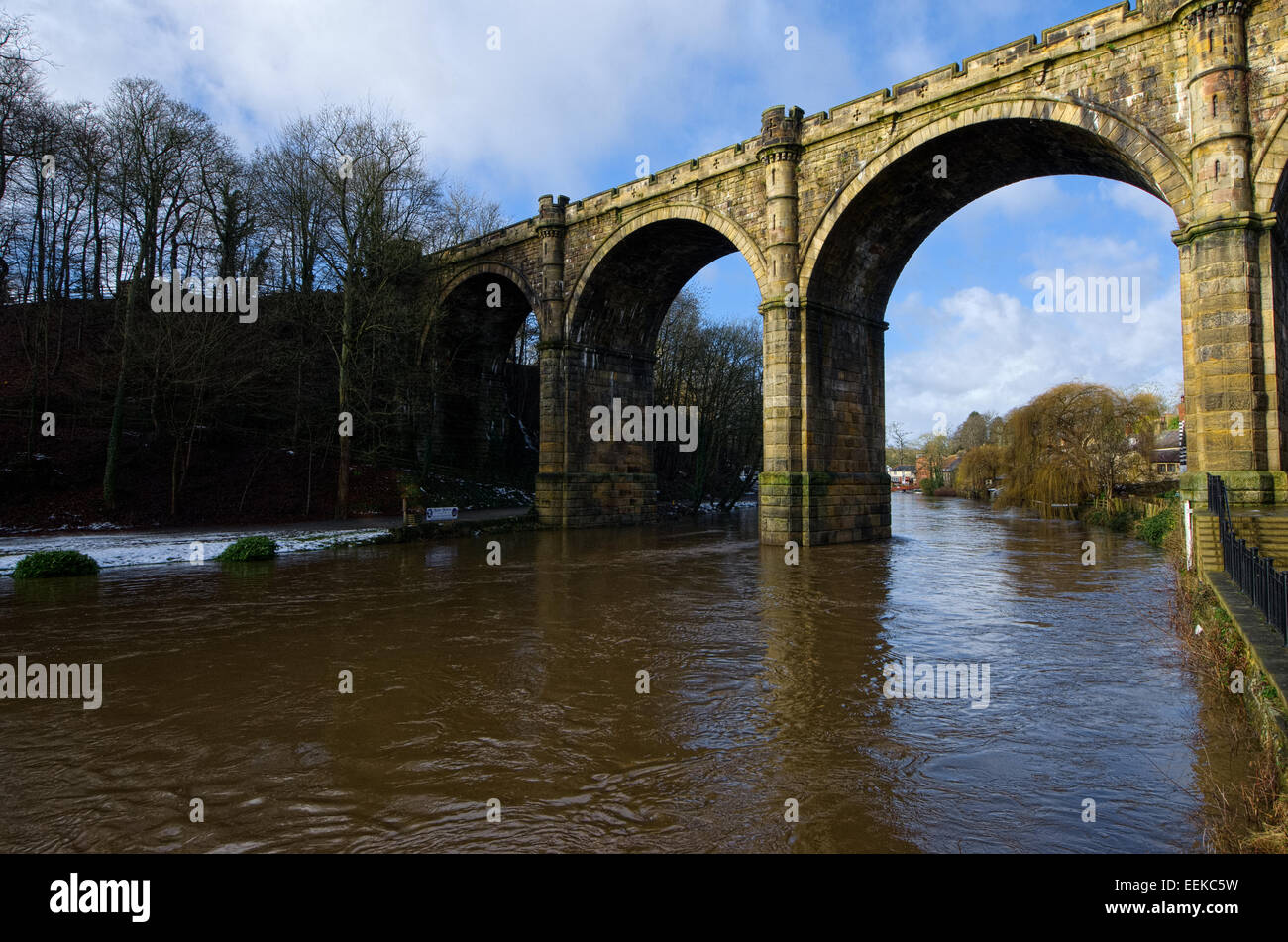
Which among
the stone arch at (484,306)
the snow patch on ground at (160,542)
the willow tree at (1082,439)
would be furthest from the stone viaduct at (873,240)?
the willow tree at (1082,439)

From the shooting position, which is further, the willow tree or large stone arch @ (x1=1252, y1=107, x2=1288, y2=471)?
the willow tree

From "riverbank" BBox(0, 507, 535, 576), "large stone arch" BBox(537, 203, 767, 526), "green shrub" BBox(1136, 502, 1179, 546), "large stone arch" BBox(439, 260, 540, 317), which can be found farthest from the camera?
"large stone arch" BBox(439, 260, 540, 317)

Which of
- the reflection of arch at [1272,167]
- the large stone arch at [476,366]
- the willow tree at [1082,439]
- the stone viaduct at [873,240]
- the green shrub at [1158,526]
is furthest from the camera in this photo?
the large stone arch at [476,366]

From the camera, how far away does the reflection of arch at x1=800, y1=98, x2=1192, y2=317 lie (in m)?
13.9

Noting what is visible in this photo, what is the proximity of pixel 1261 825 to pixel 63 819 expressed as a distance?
6386 mm

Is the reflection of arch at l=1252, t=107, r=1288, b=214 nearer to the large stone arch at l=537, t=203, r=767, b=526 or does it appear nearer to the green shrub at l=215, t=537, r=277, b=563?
the large stone arch at l=537, t=203, r=767, b=526

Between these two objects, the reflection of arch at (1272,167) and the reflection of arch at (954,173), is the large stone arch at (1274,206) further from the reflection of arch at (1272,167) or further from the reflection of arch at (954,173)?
the reflection of arch at (954,173)

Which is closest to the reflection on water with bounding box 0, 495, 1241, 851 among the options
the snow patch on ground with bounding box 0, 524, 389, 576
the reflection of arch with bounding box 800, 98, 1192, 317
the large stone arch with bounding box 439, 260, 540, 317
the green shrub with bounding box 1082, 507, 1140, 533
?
the snow patch on ground with bounding box 0, 524, 389, 576

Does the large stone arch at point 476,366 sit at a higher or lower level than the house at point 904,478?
higher

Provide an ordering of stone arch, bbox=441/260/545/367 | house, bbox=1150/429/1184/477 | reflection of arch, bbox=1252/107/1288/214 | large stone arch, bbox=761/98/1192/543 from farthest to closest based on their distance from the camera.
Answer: house, bbox=1150/429/1184/477
stone arch, bbox=441/260/545/367
large stone arch, bbox=761/98/1192/543
reflection of arch, bbox=1252/107/1288/214

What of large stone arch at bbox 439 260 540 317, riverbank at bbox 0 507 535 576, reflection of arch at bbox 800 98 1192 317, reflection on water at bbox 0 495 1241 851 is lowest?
reflection on water at bbox 0 495 1241 851

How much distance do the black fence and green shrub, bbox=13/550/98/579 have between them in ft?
56.5

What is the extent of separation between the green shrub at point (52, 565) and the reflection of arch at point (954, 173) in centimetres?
1701

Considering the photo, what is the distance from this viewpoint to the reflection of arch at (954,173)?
13.9 meters
